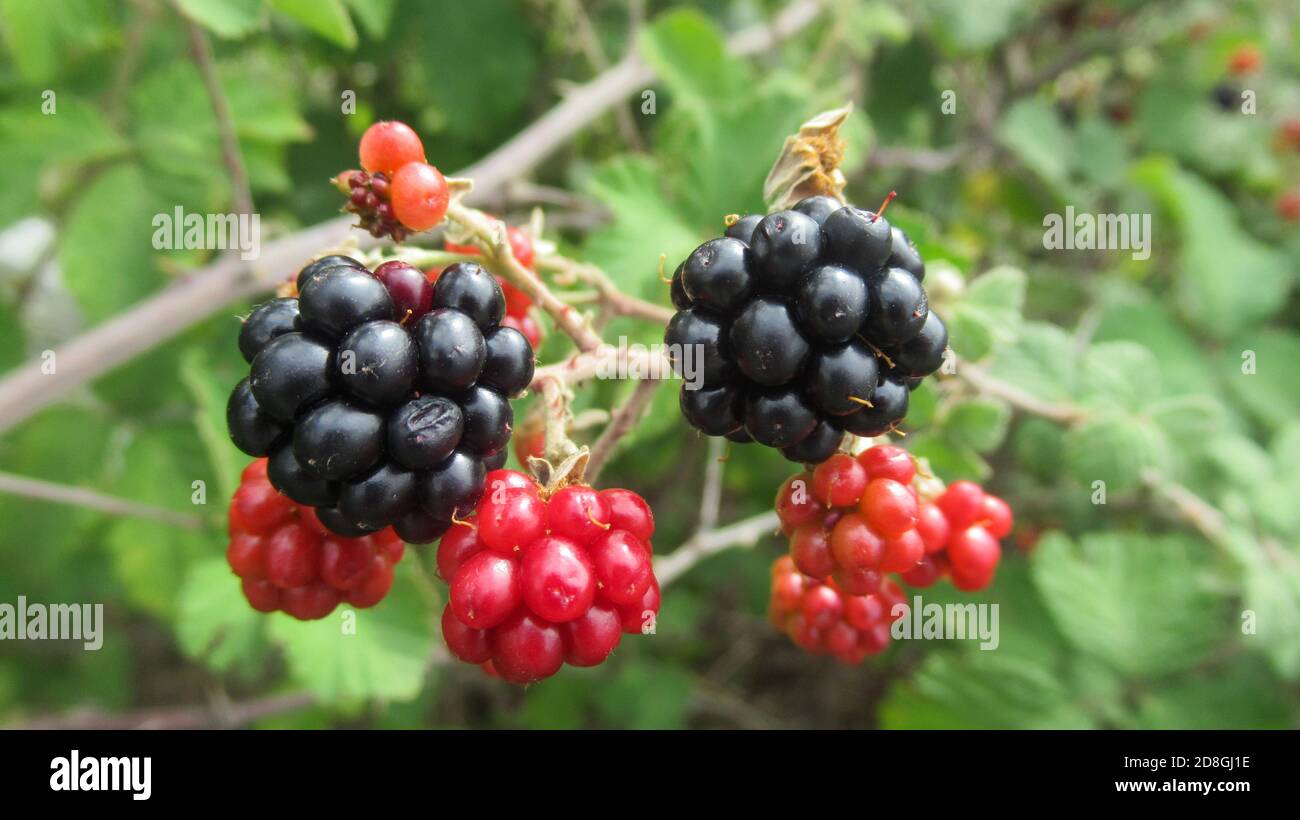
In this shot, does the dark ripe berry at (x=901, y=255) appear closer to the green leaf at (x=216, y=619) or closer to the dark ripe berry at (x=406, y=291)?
the dark ripe berry at (x=406, y=291)

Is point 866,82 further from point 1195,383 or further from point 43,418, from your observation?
point 43,418

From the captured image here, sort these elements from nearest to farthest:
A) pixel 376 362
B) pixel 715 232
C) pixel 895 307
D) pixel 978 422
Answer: pixel 376 362 → pixel 895 307 → pixel 978 422 → pixel 715 232

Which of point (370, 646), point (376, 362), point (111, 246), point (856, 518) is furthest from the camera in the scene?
point (111, 246)

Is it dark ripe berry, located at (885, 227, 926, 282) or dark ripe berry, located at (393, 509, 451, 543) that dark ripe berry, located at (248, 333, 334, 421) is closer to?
dark ripe berry, located at (393, 509, 451, 543)

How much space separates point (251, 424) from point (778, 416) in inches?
27.4

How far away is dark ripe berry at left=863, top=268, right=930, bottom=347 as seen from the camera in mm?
1071

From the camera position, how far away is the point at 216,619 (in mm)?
2145

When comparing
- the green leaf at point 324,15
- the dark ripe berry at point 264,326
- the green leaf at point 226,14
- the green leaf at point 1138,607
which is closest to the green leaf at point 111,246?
the green leaf at point 226,14

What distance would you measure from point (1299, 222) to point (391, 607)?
4315 millimetres

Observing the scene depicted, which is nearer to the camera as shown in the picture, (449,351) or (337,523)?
(449,351)

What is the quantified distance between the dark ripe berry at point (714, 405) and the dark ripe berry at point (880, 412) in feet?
0.50

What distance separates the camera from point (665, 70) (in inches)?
95.1

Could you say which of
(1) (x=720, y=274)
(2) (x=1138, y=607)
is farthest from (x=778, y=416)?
(2) (x=1138, y=607)

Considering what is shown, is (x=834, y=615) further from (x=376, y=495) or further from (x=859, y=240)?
(x=376, y=495)
